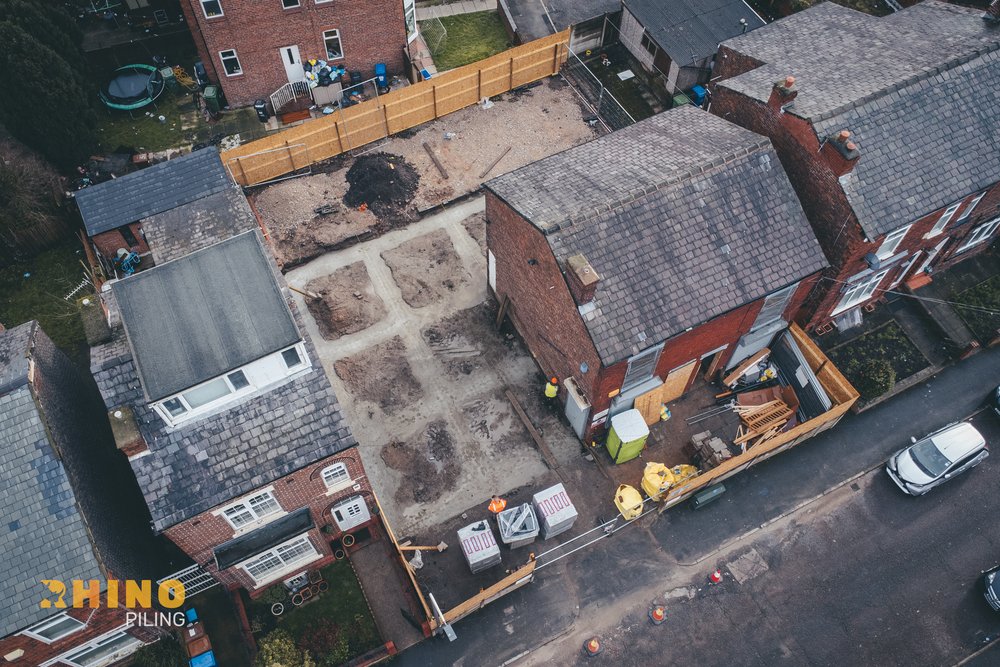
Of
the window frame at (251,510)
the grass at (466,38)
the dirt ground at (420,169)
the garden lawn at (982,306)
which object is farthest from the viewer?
the grass at (466,38)

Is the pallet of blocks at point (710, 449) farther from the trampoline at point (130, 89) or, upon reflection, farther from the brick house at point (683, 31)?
the trampoline at point (130, 89)

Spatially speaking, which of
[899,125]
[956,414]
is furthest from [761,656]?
[899,125]

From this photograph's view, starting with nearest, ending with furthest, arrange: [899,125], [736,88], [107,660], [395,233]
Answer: [107,660] < [899,125] < [736,88] < [395,233]

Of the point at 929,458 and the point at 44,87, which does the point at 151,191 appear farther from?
the point at 929,458

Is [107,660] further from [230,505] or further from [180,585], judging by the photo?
[230,505]

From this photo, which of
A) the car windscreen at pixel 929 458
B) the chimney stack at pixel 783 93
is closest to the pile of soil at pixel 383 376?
the chimney stack at pixel 783 93
